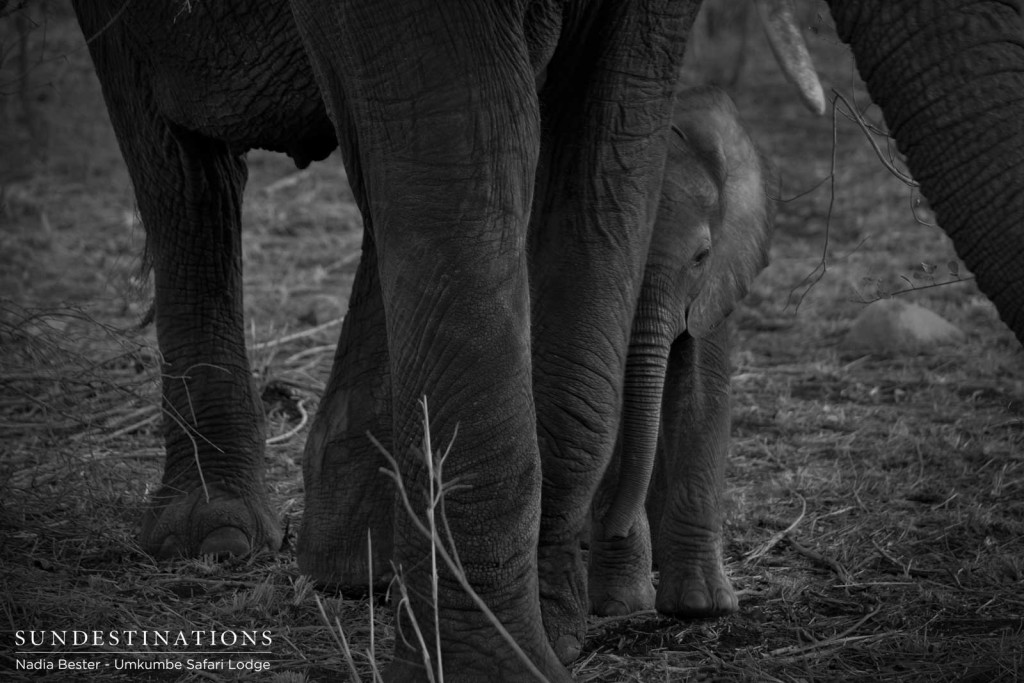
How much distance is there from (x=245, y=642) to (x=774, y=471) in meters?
1.86

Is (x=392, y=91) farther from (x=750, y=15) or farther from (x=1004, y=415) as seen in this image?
(x=750, y=15)

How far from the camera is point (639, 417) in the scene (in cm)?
288

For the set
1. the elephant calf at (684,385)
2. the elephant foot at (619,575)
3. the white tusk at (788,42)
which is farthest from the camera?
the elephant foot at (619,575)

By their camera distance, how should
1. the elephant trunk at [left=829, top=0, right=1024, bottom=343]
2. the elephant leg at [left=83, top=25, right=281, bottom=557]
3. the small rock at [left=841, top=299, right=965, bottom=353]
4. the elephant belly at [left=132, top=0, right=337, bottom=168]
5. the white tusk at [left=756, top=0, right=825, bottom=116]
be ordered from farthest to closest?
the small rock at [left=841, top=299, right=965, bottom=353] → the elephant leg at [left=83, top=25, right=281, bottom=557] → the elephant belly at [left=132, top=0, right=337, bottom=168] → the white tusk at [left=756, top=0, right=825, bottom=116] → the elephant trunk at [left=829, top=0, right=1024, bottom=343]

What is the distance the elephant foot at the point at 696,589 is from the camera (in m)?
2.97

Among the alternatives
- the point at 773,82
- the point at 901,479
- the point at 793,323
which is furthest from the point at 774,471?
the point at 773,82

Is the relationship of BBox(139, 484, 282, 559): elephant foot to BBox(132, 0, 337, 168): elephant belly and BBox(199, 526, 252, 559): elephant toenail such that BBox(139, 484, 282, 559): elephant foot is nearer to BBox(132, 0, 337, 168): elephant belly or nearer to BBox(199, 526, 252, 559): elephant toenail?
BBox(199, 526, 252, 559): elephant toenail

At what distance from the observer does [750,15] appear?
1149 cm

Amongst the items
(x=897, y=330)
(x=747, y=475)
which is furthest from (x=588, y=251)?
(x=897, y=330)

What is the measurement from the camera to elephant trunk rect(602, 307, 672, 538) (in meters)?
2.88

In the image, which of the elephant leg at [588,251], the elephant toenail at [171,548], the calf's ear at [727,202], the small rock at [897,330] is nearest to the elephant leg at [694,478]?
the calf's ear at [727,202]

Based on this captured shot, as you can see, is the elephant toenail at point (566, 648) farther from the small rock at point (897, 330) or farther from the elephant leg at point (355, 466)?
the small rock at point (897, 330)

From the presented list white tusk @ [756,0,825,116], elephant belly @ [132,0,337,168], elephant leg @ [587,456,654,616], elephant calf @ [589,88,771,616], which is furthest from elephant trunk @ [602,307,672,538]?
white tusk @ [756,0,825,116]

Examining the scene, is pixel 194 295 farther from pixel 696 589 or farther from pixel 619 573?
pixel 696 589
